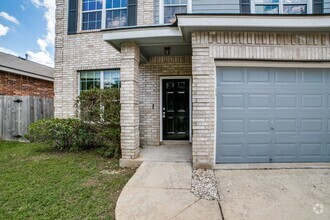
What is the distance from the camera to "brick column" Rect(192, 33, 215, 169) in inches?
172

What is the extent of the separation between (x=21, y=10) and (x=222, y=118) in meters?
16.1

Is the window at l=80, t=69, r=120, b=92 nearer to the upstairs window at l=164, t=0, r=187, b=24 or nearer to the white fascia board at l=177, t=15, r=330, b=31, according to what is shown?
the upstairs window at l=164, t=0, r=187, b=24

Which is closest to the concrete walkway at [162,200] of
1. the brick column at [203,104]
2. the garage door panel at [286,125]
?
the brick column at [203,104]

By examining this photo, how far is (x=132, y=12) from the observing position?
6.91 metres

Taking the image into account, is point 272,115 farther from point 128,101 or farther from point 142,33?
point 142,33

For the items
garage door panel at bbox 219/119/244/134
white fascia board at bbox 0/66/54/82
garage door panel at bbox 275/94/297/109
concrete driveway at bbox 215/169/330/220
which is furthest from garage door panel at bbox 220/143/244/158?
white fascia board at bbox 0/66/54/82

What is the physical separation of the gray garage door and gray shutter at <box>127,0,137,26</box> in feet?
13.0

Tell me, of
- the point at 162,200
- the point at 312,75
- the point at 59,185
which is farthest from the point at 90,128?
the point at 312,75

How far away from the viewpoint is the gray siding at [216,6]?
6.28 meters

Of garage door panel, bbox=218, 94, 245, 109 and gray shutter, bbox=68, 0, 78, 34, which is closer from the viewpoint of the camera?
garage door panel, bbox=218, 94, 245, 109

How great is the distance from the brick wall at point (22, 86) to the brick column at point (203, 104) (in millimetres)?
9739

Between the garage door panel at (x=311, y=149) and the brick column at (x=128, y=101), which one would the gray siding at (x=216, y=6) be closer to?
the brick column at (x=128, y=101)

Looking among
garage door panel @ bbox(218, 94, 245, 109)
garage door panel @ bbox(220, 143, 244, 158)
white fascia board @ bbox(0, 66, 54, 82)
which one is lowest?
garage door panel @ bbox(220, 143, 244, 158)

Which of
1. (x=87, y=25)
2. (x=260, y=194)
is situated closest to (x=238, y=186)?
(x=260, y=194)
